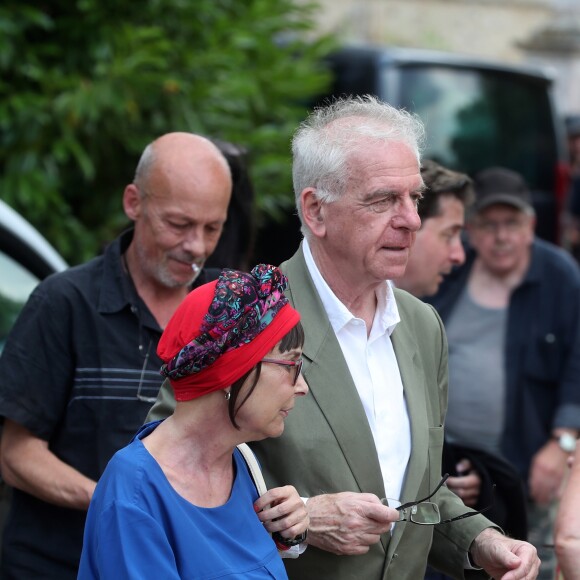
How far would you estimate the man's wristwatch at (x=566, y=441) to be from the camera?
5.02 metres

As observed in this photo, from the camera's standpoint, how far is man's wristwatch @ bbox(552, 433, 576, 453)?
502cm

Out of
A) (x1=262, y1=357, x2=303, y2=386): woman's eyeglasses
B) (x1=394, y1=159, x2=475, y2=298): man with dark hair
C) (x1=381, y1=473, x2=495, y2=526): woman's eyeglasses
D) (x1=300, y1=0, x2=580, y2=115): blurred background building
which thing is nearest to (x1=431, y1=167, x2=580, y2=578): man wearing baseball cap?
(x1=394, y1=159, x2=475, y2=298): man with dark hair

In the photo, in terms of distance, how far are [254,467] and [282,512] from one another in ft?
0.44

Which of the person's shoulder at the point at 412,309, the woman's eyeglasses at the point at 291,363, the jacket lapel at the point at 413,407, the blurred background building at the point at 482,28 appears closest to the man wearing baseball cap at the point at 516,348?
the person's shoulder at the point at 412,309

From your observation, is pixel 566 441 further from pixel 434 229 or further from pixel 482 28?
pixel 482 28

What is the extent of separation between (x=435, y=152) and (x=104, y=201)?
2857 millimetres

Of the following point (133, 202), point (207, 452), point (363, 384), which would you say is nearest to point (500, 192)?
point (133, 202)

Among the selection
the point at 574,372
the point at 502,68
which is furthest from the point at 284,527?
the point at 502,68

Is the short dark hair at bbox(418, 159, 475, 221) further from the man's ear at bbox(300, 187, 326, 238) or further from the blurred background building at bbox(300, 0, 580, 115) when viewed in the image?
the blurred background building at bbox(300, 0, 580, 115)

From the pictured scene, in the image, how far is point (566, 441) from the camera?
16.7 ft

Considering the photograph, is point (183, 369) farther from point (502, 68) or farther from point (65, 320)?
point (502, 68)

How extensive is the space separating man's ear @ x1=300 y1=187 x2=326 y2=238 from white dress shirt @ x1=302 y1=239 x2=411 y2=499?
2.9 inches

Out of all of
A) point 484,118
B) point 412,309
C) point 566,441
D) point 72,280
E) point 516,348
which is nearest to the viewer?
point 412,309

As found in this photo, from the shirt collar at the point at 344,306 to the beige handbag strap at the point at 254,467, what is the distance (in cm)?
43
